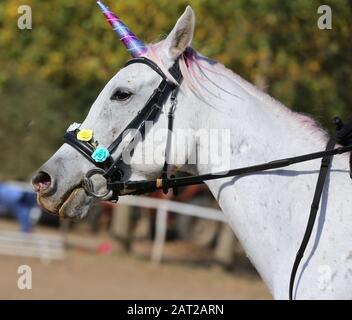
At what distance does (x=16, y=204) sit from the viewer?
1816 cm

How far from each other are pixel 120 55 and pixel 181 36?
9.43 meters

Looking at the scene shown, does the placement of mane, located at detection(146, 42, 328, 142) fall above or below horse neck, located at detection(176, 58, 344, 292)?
above

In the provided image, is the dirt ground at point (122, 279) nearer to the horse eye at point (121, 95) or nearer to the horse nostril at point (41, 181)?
the horse nostril at point (41, 181)

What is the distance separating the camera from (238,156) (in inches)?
162

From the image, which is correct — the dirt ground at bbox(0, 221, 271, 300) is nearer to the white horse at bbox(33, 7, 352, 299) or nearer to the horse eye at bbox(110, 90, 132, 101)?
the white horse at bbox(33, 7, 352, 299)

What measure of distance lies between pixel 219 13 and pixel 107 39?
2174mm

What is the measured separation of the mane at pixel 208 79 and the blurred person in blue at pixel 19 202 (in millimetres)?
13269

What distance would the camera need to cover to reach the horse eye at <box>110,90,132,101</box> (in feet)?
13.8

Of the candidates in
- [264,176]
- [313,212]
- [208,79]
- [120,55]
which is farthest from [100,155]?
[120,55]

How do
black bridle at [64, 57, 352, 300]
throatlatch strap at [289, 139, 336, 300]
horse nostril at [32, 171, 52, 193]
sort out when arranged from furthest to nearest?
horse nostril at [32, 171, 52, 193], black bridle at [64, 57, 352, 300], throatlatch strap at [289, 139, 336, 300]

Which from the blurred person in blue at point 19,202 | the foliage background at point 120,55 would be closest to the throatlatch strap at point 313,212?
the foliage background at point 120,55

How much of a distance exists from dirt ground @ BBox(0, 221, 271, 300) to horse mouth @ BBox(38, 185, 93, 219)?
7093 mm

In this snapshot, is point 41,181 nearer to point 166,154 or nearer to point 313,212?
point 166,154

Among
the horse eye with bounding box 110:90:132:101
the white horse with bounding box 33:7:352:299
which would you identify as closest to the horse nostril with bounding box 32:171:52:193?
the white horse with bounding box 33:7:352:299
